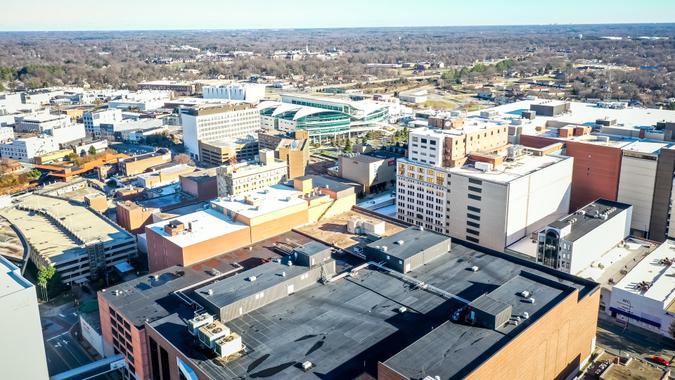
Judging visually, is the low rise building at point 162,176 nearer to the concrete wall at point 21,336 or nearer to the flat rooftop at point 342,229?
the flat rooftop at point 342,229

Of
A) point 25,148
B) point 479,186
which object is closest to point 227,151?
point 25,148

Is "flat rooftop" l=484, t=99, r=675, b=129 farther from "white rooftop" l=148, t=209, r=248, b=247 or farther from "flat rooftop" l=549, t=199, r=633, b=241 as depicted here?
"white rooftop" l=148, t=209, r=248, b=247

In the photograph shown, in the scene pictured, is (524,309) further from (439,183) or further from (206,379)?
(439,183)

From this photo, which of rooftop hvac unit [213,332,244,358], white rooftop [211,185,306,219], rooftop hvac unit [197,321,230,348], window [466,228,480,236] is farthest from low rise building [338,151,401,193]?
rooftop hvac unit [213,332,244,358]

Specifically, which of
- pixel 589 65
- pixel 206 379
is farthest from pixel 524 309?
pixel 589 65

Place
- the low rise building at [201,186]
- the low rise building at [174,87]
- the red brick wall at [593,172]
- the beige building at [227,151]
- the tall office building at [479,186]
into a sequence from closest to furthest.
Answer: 1. the tall office building at [479,186]
2. the red brick wall at [593,172]
3. the low rise building at [201,186]
4. the beige building at [227,151]
5. the low rise building at [174,87]

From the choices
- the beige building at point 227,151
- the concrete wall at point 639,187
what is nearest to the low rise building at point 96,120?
the beige building at point 227,151
